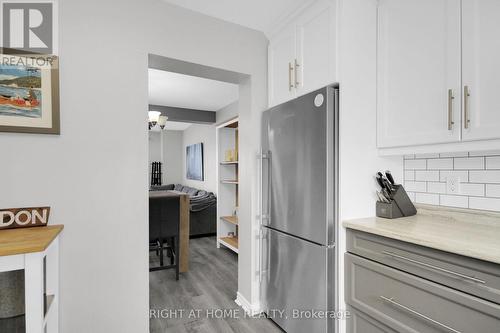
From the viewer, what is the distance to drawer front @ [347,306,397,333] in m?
1.33

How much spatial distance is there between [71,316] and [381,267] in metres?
1.82

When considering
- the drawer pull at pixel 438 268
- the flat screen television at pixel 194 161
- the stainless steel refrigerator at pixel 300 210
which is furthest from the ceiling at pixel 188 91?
the drawer pull at pixel 438 268

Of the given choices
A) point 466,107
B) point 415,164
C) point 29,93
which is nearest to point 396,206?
point 415,164

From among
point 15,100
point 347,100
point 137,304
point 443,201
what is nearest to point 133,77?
point 15,100

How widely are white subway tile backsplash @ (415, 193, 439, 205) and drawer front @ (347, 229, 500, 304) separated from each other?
652 millimetres

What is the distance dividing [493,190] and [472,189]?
0.10m

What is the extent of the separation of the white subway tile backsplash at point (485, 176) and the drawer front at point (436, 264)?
27.8 inches

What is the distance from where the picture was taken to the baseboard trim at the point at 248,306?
217 centimetres

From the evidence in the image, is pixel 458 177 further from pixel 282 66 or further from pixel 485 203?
pixel 282 66

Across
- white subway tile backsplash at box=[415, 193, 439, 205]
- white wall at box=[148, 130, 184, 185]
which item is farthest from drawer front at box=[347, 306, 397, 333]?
white wall at box=[148, 130, 184, 185]

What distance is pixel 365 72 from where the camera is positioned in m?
1.65

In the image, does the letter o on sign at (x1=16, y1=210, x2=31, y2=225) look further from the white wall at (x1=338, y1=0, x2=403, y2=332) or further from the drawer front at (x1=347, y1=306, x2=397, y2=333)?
the drawer front at (x1=347, y1=306, x2=397, y2=333)

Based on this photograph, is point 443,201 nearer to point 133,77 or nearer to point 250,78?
point 250,78

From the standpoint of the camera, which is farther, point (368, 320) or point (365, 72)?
point (365, 72)
